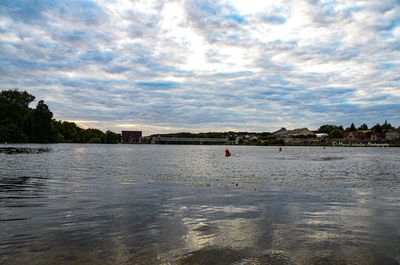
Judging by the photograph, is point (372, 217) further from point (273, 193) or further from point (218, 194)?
point (218, 194)

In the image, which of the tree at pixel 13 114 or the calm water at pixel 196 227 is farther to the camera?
the tree at pixel 13 114

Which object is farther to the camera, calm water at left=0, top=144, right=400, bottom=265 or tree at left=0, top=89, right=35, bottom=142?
→ tree at left=0, top=89, right=35, bottom=142

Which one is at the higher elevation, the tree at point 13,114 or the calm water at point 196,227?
the tree at point 13,114

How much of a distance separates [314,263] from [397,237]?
474 centimetres

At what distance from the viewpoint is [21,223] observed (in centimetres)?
1388

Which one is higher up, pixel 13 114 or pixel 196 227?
pixel 13 114

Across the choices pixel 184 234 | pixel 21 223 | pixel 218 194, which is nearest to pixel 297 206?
pixel 218 194

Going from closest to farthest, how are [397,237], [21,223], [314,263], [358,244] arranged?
[314,263] → [358,244] → [397,237] → [21,223]

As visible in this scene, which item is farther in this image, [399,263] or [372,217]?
[372,217]

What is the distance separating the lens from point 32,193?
22.2 m

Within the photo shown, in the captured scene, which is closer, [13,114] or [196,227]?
[196,227]

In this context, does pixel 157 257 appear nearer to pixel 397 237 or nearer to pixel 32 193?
pixel 397 237

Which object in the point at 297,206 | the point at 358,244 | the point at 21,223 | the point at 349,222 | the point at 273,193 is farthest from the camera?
the point at 273,193

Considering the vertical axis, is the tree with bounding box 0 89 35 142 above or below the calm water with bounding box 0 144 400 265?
above
